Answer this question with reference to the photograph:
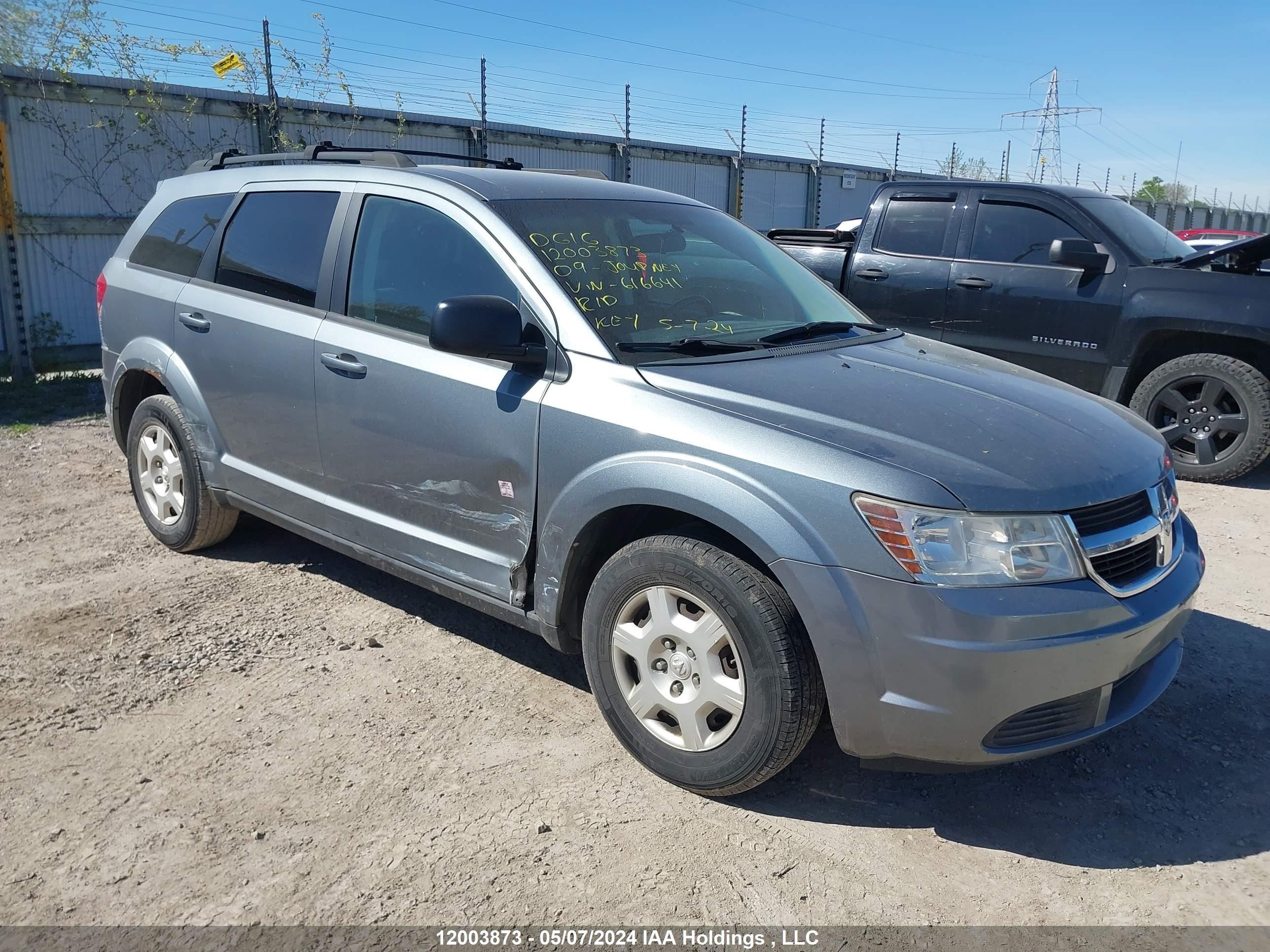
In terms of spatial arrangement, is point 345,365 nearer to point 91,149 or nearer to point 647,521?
point 647,521

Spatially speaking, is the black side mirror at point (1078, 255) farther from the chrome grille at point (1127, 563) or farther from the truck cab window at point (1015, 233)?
the chrome grille at point (1127, 563)

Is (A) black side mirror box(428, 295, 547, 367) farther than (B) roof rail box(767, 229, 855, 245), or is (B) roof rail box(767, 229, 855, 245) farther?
(B) roof rail box(767, 229, 855, 245)

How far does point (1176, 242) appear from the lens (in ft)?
24.5

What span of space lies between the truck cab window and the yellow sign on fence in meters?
8.21

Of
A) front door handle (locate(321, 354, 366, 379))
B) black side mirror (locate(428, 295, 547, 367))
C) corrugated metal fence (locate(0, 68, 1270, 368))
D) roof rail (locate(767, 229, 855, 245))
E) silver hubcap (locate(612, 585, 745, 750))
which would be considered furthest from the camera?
corrugated metal fence (locate(0, 68, 1270, 368))

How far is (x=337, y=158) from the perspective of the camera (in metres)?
4.53

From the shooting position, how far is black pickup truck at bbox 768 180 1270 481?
640 centimetres

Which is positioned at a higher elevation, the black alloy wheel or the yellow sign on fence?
the yellow sign on fence

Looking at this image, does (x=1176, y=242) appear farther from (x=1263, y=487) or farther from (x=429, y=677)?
(x=429, y=677)

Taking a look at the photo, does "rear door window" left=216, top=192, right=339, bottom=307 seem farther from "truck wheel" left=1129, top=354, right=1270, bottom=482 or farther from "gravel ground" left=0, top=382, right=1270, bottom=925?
"truck wheel" left=1129, top=354, right=1270, bottom=482

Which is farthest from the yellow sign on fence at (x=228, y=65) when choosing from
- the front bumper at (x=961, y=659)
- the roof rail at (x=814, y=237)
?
the front bumper at (x=961, y=659)

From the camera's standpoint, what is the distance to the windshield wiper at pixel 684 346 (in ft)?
10.6

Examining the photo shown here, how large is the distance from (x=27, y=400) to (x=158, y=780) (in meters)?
6.86

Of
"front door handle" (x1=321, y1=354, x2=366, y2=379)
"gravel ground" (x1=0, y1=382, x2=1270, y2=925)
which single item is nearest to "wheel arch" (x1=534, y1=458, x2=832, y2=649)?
"gravel ground" (x1=0, y1=382, x2=1270, y2=925)
